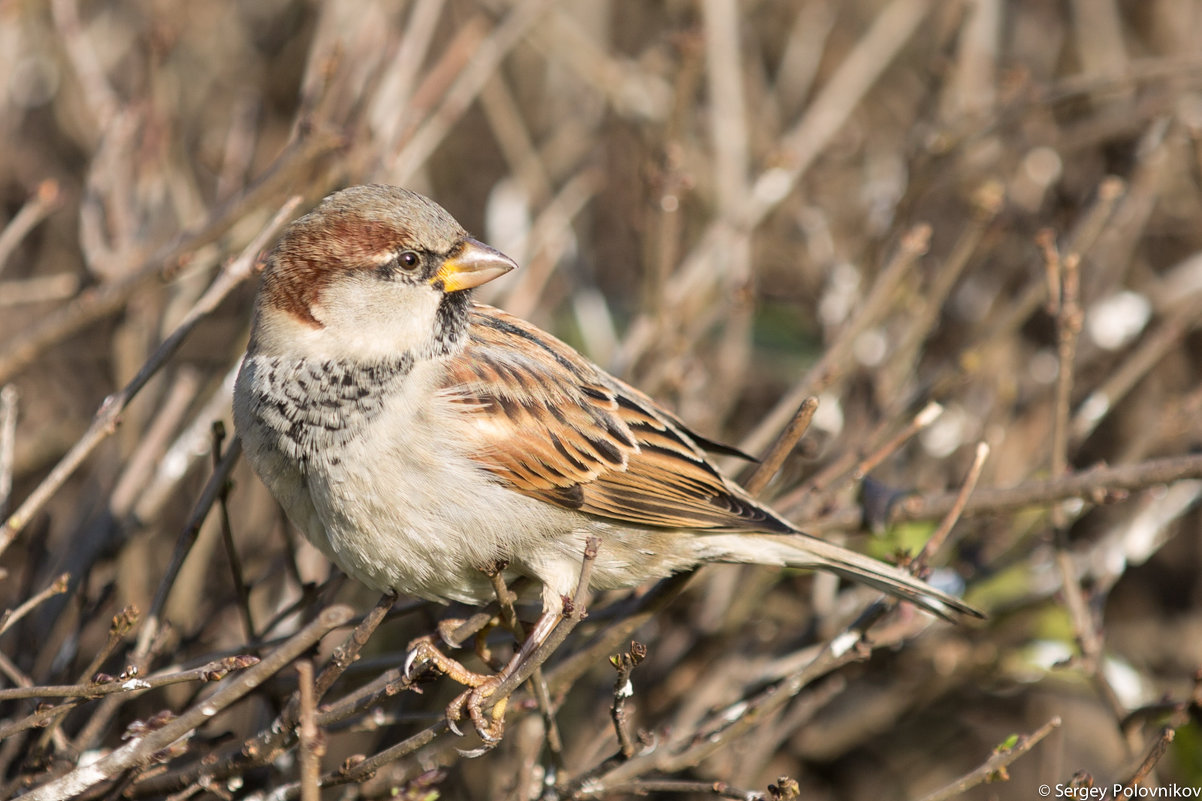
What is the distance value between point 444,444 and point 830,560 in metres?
0.81

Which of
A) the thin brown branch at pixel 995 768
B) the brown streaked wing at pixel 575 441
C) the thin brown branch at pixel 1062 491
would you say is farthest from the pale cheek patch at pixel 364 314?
the thin brown branch at pixel 995 768

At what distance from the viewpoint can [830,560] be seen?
7.79 ft

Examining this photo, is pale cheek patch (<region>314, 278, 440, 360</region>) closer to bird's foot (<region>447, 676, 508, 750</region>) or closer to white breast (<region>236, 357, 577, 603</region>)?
white breast (<region>236, 357, 577, 603</region>)

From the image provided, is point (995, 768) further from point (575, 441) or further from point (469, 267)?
point (469, 267)

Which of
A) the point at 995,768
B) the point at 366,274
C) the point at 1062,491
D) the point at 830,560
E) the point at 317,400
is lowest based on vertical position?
the point at 995,768

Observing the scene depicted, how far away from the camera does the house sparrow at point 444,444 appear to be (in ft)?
7.18

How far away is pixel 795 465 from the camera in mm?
2898

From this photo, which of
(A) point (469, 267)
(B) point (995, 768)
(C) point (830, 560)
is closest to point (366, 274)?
(A) point (469, 267)

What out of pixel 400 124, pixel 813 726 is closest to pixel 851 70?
pixel 400 124

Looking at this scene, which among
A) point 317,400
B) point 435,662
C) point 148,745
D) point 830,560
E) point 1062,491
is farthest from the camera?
point 1062,491

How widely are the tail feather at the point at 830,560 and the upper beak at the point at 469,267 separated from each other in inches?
28.2

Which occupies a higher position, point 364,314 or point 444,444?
point 364,314

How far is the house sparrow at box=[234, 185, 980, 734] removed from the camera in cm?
219

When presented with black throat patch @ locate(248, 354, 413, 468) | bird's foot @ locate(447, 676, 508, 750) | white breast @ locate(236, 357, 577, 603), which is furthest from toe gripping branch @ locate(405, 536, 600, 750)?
black throat patch @ locate(248, 354, 413, 468)
